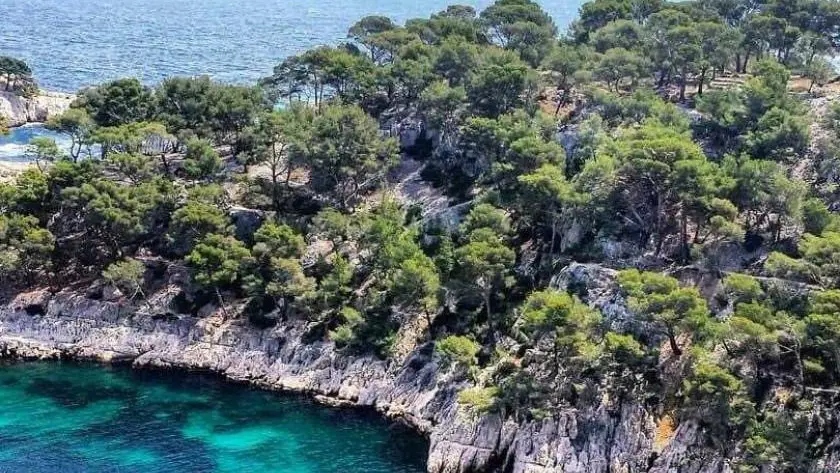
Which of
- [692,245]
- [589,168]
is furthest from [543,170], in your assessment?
[692,245]

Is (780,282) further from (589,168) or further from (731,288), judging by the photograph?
(589,168)

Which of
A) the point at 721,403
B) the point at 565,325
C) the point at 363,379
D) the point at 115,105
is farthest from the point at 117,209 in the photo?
the point at 721,403

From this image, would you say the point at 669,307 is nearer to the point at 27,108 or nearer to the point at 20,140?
the point at 20,140

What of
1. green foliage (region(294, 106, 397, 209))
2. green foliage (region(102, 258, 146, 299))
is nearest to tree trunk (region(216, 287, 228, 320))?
green foliage (region(102, 258, 146, 299))

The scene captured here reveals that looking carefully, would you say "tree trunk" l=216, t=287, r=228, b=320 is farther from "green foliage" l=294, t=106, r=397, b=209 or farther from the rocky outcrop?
the rocky outcrop

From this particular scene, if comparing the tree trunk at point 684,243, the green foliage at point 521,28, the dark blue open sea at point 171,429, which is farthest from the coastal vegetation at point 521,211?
the dark blue open sea at point 171,429

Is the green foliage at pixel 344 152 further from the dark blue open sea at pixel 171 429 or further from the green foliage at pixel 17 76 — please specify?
the green foliage at pixel 17 76

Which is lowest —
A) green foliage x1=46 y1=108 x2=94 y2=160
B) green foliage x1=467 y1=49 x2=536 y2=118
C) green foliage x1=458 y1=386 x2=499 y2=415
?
green foliage x1=458 y1=386 x2=499 y2=415
